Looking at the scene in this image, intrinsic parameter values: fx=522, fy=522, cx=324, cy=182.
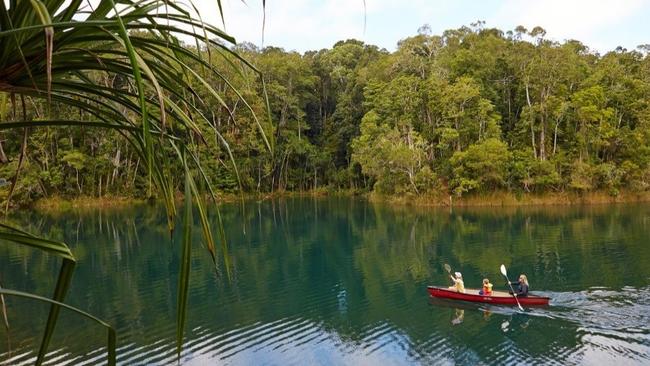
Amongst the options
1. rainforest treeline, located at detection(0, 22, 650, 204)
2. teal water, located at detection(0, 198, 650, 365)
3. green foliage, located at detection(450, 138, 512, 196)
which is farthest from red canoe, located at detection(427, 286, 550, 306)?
green foliage, located at detection(450, 138, 512, 196)

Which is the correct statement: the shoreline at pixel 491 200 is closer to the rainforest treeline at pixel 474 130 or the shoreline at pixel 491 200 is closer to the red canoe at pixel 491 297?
the rainforest treeline at pixel 474 130

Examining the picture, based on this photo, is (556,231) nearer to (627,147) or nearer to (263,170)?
(627,147)

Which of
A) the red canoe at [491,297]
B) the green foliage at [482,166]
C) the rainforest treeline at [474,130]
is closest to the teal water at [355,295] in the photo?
the red canoe at [491,297]

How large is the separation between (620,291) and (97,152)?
29.5 meters

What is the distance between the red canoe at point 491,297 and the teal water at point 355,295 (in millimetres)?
165

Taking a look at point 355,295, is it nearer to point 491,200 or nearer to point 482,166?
point 482,166

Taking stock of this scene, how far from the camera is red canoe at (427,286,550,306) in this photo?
9891 mm

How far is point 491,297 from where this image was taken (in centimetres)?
1012

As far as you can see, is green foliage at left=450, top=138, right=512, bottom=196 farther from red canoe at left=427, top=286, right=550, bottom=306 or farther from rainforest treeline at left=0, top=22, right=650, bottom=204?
red canoe at left=427, top=286, right=550, bottom=306

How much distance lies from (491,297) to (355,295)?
9.84ft

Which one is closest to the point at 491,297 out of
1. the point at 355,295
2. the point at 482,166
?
the point at 355,295

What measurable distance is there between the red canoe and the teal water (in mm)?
→ 165

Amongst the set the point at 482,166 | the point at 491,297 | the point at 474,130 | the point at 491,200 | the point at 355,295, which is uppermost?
the point at 474,130

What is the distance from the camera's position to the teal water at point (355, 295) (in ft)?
26.3
